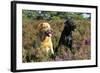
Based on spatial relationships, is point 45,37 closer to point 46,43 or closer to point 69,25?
point 46,43

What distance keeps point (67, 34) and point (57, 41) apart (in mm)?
Answer: 100

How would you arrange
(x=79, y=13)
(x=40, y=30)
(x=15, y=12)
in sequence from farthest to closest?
1. (x=79, y=13)
2. (x=40, y=30)
3. (x=15, y=12)

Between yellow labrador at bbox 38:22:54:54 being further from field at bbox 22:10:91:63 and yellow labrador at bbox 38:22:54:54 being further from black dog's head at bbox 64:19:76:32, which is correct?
black dog's head at bbox 64:19:76:32

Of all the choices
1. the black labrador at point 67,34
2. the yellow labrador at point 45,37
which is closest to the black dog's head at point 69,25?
the black labrador at point 67,34

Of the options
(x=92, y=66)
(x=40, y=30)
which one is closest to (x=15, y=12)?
(x=40, y=30)

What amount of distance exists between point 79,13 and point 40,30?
1.16 ft

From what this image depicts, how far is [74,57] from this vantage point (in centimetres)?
176

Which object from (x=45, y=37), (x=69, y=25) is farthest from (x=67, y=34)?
(x=45, y=37)

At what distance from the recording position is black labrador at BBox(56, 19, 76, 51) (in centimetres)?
173

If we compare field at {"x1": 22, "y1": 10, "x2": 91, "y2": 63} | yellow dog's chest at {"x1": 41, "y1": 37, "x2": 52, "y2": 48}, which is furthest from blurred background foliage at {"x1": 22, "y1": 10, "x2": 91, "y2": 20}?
yellow dog's chest at {"x1": 41, "y1": 37, "x2": 52, "y2": 48}

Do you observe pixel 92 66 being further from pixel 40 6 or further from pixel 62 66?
pixel 40 6

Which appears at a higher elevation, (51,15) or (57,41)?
(51,15)

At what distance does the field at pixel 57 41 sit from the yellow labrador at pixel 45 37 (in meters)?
0.03

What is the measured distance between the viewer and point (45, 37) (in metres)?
1.67
